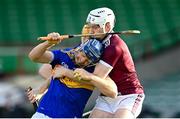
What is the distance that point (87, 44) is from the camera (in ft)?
22.3

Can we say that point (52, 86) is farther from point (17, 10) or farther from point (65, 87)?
point (17, 10)

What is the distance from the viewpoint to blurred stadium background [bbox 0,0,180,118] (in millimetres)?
13500

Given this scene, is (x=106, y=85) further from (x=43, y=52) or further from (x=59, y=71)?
(x=43, y=52)

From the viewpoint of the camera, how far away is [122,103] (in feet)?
23.7

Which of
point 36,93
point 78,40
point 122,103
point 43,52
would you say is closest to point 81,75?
point 43,52

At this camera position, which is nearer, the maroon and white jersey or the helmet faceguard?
the helmet faceguard

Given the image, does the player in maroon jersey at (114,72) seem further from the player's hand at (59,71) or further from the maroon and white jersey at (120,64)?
the player's hand at (59,71)

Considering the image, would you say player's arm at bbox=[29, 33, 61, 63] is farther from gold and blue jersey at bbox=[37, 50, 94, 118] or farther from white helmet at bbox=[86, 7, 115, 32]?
white helmet at bbox=[86, 7, 115, 32]

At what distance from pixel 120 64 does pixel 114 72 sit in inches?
3.8

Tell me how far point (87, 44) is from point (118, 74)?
0.52 m

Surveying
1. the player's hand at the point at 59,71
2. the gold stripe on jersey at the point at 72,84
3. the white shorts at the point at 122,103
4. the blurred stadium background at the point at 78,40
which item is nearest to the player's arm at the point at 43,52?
the player's hand at the point at 59,71

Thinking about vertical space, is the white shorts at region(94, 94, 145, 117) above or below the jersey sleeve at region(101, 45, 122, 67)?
below

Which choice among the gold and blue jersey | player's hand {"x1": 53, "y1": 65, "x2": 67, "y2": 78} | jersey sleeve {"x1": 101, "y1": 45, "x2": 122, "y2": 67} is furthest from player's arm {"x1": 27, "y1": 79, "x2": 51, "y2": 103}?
jersey sleeve {"x1": 101, "y1": 45, "x2": 122, "y2": 67}

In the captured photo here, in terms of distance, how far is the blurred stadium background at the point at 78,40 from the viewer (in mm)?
13500
